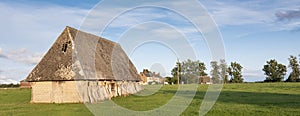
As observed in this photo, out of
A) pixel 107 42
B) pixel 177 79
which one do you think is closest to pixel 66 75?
pixel 107 42

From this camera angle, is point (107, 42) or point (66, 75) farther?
point (107, 42)

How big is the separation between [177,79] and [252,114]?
89739 millimetres

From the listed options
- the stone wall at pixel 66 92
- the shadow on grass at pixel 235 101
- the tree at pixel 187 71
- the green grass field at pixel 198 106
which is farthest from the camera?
the tree at pixel 187 71

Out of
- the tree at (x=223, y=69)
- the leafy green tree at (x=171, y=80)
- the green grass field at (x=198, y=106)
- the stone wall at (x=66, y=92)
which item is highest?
the tree at (x=223, y=69)

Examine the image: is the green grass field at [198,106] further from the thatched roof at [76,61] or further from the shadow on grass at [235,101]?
the thatched roof at [76,61]

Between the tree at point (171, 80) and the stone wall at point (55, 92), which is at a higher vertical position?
the tree at point (171, 80)

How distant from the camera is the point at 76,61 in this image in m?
31.6

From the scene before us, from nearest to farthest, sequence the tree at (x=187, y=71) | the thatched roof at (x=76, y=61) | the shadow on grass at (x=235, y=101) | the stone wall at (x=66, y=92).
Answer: the shadow on grass at (x=235, y=101)
the stone wall at (x=66, y=92)
the thatched roof at (x=76, y=61)
the tree at (x=187, y=71)

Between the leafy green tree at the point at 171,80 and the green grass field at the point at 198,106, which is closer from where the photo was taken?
the green grass field at the point at 198,106

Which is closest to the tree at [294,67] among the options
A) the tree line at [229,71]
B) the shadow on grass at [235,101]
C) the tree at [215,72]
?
the tree line at [229,71]

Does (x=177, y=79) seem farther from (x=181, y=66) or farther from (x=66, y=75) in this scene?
(x=66, y=75)

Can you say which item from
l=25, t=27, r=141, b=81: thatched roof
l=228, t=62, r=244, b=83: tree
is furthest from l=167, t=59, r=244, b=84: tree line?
l=25, t=27, r=141, b=81: thatched roof

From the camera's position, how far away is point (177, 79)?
10844 centimetres

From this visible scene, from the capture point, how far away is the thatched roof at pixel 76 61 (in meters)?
30.8
